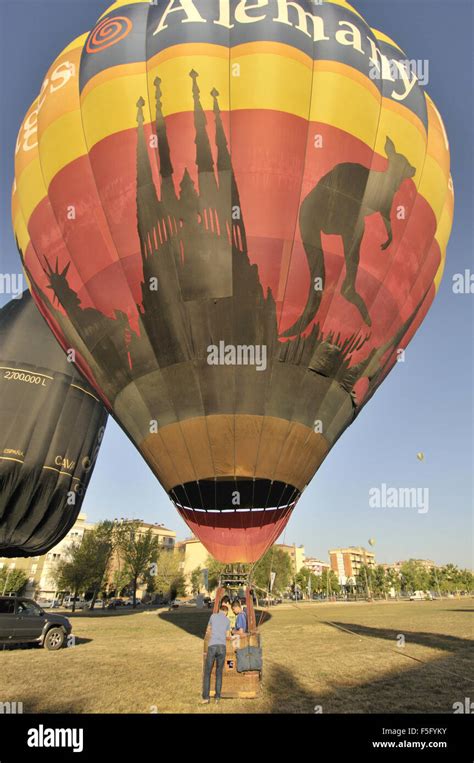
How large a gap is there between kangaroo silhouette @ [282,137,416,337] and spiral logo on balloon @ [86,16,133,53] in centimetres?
609

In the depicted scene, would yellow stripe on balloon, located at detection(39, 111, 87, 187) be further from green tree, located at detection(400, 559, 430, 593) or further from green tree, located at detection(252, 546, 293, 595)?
green tree, located at detection(400, 559, 430, 593)

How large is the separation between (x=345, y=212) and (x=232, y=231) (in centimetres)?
264

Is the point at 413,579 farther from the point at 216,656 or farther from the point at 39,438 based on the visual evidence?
the point at 216,656

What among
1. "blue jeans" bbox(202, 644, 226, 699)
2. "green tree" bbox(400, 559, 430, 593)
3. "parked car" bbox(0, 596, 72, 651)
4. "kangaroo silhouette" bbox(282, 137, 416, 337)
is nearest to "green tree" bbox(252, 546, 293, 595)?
"green tree" bbox(400, 559, 430, 593)

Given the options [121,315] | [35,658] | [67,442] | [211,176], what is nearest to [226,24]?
[211,176]

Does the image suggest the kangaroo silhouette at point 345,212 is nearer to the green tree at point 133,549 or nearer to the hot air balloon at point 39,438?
the hot air balloon at point 39,438

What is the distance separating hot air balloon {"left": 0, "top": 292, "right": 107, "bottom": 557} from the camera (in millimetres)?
20266

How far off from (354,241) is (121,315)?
5563 mm

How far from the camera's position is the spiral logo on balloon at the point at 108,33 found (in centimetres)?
1058

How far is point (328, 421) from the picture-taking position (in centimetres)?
1055

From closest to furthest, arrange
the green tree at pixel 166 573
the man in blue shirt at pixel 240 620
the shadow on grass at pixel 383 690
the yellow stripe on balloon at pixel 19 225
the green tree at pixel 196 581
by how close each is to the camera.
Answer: the shadow on grass at pixel 383 690 → the man in blue shirt at pixel 240 620 → the yellow stripe on balloon at pixel 19 225 → the green tree at pixel 166 573 → the green tree at pixel 196 581

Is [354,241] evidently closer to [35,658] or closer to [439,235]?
[439,235]

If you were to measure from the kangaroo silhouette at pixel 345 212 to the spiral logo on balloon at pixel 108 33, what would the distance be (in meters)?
6.09

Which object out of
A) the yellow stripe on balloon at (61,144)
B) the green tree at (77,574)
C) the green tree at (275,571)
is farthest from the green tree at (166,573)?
the yellow stripe on balloon at (61,144)
